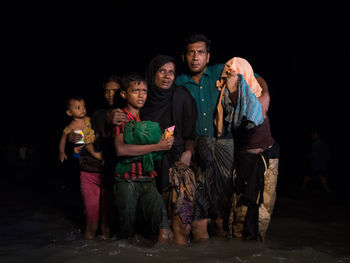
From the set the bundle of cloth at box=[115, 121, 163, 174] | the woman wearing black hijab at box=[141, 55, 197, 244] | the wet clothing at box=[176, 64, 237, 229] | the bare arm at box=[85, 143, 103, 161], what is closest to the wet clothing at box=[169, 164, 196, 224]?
the woman wearing black hijab at box=[141, 55, 197, 244]

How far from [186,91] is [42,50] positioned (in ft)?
50.2

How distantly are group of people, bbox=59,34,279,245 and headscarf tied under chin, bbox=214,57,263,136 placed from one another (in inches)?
0.4

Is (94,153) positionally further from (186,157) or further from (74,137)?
(186,157)

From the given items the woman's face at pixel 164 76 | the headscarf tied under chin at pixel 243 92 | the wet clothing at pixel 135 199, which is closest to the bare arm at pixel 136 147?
the wet clothing at pixel 135 199

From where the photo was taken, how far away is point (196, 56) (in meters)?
3.81

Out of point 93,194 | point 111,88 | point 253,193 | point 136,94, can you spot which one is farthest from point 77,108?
point 253,193

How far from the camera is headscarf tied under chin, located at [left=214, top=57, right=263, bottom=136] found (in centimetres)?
355

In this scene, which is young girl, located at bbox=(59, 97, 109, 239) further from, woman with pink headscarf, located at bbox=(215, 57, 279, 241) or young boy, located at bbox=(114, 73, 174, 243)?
woman with pink headscarf, located at bbox=(215, 57, 279, 241)

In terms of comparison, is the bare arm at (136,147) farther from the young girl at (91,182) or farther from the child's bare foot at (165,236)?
the child's bare foot at (165,236)

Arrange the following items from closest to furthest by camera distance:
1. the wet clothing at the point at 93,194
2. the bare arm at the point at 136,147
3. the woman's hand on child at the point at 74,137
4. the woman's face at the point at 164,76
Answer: the bare arm at the point at 136,147
the woman's face at the point at 164,76
the wet clothing at the point at 93,194
the woman's hand on child at the point at 74,137

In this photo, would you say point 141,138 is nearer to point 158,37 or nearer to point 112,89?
point 112,89

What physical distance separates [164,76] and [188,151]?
827 millimetres

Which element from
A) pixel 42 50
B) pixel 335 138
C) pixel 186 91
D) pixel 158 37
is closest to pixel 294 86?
pixel 335 138

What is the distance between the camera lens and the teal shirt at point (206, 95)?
3.88 meters
